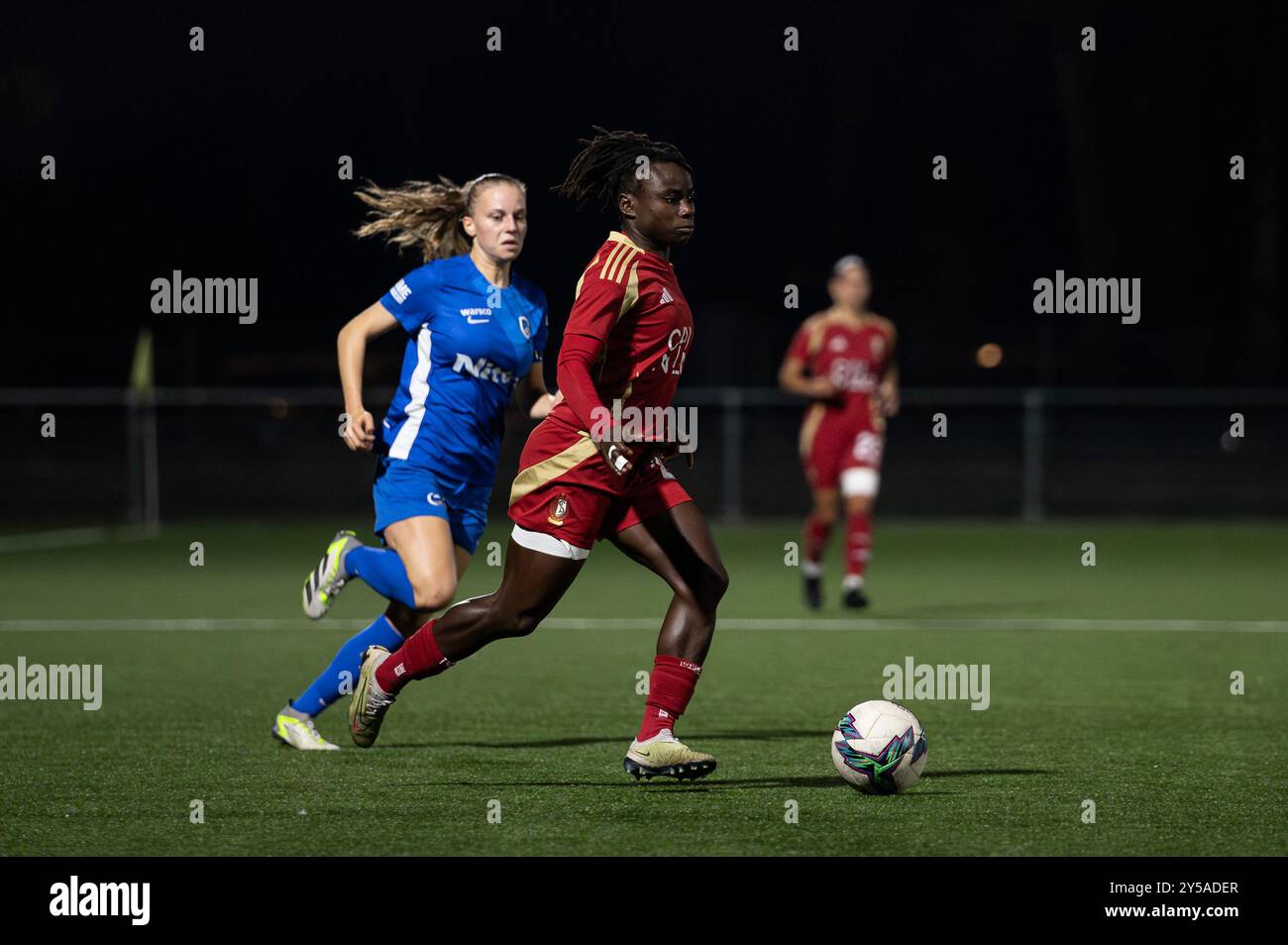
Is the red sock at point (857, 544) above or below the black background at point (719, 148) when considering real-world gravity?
below

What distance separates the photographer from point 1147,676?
9312mm

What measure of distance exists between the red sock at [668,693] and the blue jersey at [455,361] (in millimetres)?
1168

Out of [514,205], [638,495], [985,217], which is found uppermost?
[985,217]

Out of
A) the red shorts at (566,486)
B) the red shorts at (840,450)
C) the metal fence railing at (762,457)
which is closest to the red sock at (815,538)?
the red shorts at (840,450)

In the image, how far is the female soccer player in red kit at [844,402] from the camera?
12633 mm

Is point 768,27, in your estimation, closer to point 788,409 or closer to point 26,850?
point 788,409

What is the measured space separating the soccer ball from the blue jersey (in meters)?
1.78

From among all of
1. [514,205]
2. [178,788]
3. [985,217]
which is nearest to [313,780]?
[178,788]

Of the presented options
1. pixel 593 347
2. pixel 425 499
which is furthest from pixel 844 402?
pixel 593 347

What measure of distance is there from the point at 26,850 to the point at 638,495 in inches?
88.5

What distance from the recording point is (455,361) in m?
7.02

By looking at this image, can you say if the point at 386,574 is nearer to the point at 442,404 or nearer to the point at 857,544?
the point at 442,404

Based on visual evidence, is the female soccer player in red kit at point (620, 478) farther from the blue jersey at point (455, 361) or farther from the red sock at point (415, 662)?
the blue jersey at point (455, 361)
